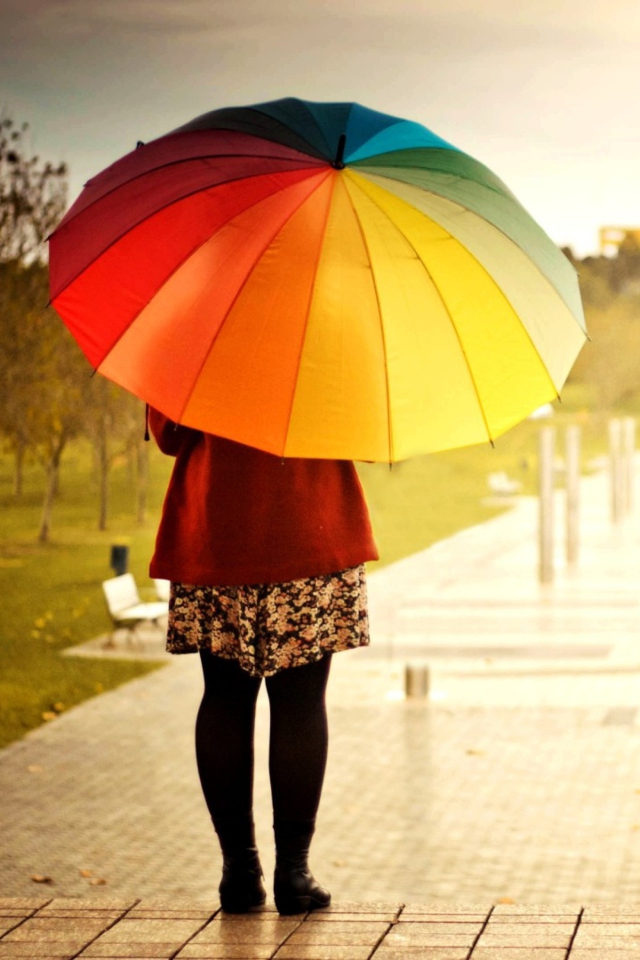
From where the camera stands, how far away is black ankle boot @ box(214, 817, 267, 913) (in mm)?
3382

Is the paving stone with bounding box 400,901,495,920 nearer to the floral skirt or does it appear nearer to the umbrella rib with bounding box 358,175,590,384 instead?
the floral skirt

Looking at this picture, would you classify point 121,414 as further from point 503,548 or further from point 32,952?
point 503,548

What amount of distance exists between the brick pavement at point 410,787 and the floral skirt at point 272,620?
2.29 feet

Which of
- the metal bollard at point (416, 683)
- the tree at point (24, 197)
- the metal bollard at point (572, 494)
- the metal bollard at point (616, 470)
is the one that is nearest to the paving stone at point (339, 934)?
the metal bollard at point (416, 683)

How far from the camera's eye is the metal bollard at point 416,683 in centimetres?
863

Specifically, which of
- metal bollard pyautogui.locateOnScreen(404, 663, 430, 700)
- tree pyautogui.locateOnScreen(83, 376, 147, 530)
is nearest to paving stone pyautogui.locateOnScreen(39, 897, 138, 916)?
metal bollard pyautogui.locateOnScreen(404, 663, 430, 700)

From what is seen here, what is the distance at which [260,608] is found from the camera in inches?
126

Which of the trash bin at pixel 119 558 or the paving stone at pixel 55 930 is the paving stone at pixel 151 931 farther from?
the trash bin at pixel 119 558

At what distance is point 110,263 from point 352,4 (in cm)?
563

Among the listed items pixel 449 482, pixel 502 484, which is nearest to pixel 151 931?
pixel 449 482

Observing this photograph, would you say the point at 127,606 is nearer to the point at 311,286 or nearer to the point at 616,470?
the point at 311,286

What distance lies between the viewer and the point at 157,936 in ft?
10.7

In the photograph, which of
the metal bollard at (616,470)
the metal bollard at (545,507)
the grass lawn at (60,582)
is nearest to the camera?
the grass lawn at (60,582)

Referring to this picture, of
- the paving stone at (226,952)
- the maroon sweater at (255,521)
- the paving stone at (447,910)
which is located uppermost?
the maroon sweater at (255,521)
